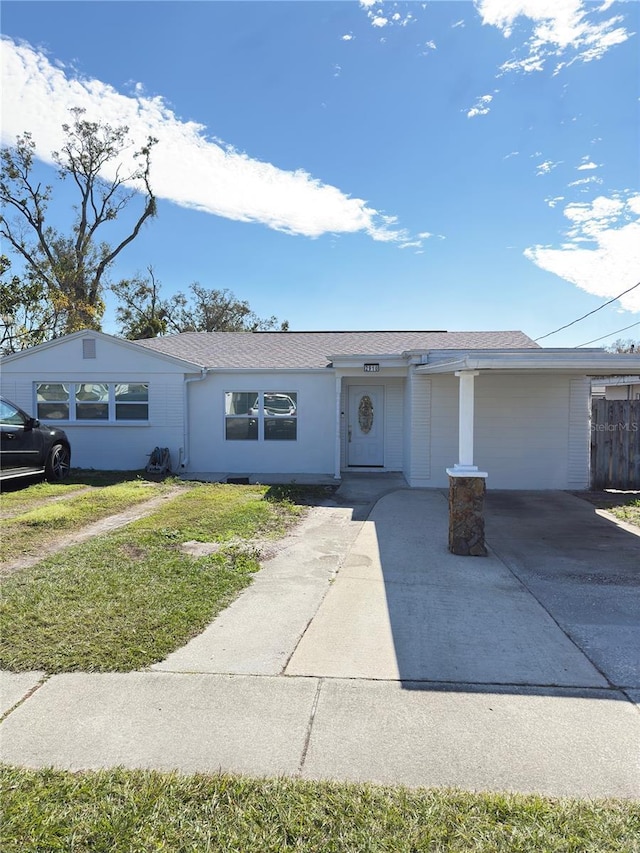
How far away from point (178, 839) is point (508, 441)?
33.1 feet

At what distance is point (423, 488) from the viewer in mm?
Result: 10852

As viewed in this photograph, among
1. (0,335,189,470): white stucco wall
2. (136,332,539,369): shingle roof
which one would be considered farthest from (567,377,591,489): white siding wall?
(0,335,189,470): white stucco wall

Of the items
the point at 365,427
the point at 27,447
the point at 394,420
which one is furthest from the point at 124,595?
the point at 394,420

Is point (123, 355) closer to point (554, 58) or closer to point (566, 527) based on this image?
point (566, 527)

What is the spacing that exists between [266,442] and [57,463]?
15.7 ft

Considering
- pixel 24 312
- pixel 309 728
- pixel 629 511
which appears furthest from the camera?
pixel 24 312

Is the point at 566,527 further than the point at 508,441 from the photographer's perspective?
No

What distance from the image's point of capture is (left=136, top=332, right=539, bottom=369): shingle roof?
1327cm

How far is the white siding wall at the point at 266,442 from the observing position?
12.8 meters

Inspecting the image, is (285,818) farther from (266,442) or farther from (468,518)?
(266,442)

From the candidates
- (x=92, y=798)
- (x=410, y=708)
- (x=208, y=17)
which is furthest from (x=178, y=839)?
(x=208, y=17)

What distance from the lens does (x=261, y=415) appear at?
13.0 meters

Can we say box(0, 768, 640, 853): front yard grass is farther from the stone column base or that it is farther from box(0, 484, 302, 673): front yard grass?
the stone column base

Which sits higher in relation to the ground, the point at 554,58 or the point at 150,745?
the point at 554,58
